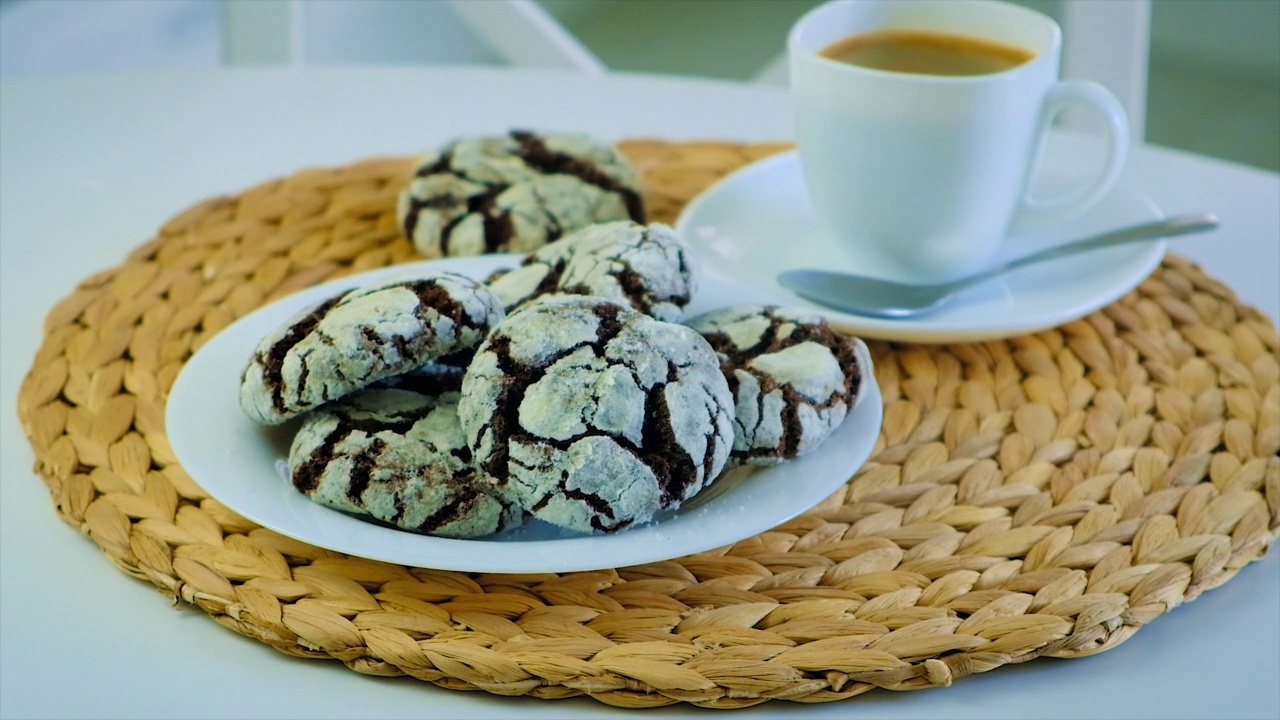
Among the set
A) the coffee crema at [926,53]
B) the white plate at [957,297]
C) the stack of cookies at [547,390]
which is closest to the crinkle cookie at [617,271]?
the stack of cookies at [547,390]

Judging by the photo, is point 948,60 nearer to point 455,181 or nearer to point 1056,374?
point 1056,374

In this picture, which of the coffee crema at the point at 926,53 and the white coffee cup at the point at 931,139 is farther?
the coffee crema at the point at 926,53

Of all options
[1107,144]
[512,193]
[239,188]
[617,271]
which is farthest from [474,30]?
[617,271]

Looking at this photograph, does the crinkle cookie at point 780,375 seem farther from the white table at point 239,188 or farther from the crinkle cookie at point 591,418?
the white table at point 239,188

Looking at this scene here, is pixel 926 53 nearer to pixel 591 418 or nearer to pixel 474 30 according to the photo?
pixel 591 418

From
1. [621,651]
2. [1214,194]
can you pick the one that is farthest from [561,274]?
[1214,194]
